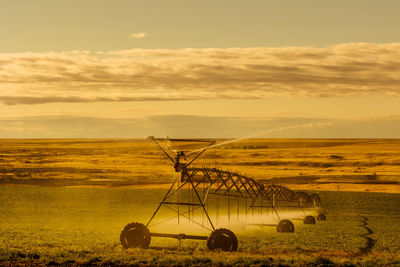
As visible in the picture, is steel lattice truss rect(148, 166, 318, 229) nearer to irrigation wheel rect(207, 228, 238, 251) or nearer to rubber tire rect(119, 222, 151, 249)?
irrigation wheel rect(207, 228, 238, 251)

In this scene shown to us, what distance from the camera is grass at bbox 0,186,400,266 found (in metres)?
28.8

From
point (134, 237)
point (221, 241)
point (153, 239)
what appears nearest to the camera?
Result: point (221, 241)

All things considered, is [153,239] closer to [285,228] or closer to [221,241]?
[221,241]

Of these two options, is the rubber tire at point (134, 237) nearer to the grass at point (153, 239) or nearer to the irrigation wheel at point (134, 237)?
the irrigation wheel at point (134, 237)

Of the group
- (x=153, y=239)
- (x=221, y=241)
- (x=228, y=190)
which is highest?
(x=228, y=190)

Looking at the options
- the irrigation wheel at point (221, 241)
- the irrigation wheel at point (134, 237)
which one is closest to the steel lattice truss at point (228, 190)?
the irrigation wheel at point (221, 241)

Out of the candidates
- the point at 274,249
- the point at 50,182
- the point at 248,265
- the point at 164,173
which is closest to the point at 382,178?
the point at 164,173

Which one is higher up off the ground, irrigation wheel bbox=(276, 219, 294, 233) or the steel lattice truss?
the steel lattice truss

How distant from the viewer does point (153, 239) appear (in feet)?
150

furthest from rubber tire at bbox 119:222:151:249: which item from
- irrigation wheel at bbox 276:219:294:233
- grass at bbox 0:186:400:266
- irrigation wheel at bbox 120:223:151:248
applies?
irrigation wheel at bbox 276:219:294:233

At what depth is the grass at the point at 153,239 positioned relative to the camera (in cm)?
2880

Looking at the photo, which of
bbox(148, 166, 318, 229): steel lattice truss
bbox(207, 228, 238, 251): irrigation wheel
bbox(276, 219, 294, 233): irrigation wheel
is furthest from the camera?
bbox(276, 219, 294, 233): irrigation wheel

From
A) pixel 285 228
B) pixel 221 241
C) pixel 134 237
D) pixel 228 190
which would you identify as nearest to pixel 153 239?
pixel 228 190

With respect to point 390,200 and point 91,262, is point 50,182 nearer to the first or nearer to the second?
point 390,200
